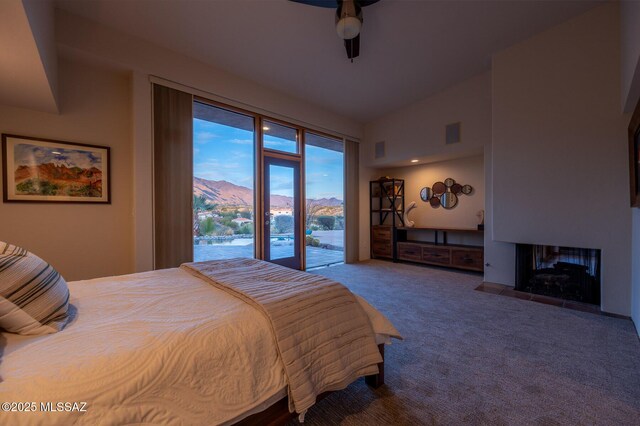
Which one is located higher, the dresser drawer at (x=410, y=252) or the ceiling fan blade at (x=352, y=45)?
the ceiling fan blade at (x=352, y=45)

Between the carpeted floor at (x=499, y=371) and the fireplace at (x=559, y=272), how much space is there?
537 millimetres

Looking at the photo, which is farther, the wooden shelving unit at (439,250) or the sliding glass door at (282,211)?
the wooden shelving unit at (439,250)

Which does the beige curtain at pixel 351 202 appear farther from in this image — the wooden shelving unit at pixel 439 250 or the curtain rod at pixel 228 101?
the wooden shelving unit at pixel 439 250

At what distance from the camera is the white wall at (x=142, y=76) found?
2699mm

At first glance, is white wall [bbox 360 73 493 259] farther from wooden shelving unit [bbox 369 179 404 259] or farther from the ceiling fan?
the ceiling fan

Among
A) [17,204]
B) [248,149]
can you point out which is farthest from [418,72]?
[17,204]

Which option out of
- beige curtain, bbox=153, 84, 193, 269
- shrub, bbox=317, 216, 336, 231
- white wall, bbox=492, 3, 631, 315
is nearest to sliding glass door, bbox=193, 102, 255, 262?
Answer: beige curtain, bbox=153, 84, 193, 269

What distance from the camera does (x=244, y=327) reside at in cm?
117

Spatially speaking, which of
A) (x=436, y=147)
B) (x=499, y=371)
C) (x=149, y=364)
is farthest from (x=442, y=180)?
(x=149, y=364)

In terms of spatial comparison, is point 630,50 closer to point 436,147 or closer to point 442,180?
point 436,147

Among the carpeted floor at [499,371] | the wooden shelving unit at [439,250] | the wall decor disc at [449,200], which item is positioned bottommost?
the carpeted floor at [499,371]

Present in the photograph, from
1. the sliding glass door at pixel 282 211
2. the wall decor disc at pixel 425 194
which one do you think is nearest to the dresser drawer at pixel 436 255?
the wall decor disc at pixel 425 194

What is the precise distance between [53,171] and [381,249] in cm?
539

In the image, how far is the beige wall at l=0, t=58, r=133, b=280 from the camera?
2.65m
